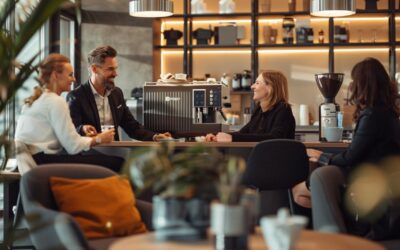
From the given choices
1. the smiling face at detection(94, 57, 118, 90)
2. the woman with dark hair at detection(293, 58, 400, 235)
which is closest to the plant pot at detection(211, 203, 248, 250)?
the woman with dark hair at detection(293, 58, 400, 235)

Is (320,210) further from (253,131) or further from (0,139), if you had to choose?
(253,131)

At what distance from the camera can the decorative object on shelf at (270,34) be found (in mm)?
8812

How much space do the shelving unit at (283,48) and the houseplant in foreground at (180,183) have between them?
6.51 metres

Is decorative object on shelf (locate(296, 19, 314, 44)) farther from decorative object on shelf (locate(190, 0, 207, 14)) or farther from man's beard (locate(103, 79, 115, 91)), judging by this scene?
man's beard (locate(103, 79, 115, 91))

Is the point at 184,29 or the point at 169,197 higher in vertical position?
the point at 184,29

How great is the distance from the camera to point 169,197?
2.29 meters

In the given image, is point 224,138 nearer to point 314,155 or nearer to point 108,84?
point 314,155

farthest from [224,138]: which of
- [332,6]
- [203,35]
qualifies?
[203,35]

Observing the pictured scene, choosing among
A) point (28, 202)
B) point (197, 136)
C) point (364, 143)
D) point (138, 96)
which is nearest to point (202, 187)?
point (28, 202)

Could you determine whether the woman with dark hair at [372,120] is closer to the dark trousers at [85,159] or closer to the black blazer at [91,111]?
the dark trousers at [85,159]

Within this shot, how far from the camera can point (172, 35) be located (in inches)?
351

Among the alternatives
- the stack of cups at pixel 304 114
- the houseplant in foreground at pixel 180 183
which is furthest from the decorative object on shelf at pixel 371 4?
the houseplant in foreground at pixel 180 183

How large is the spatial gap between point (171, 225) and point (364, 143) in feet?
5.51

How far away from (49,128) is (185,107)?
1.68 metres
